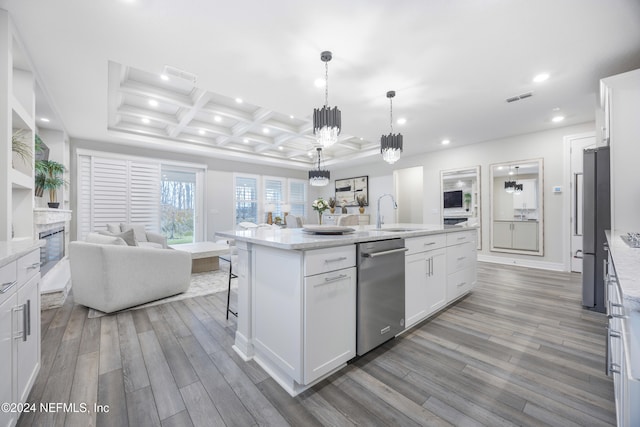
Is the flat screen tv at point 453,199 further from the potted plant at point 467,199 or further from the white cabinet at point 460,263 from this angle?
the white cabinet at point 460,263

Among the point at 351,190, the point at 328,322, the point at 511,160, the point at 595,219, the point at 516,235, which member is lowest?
the point at 328,322

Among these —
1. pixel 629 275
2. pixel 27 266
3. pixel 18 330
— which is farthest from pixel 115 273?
pixel 629 275

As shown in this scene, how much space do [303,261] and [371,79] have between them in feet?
8.00

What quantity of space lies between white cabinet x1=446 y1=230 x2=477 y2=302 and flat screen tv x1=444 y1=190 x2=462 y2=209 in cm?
274

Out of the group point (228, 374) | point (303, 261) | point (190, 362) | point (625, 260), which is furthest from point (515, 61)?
point (190, 362)

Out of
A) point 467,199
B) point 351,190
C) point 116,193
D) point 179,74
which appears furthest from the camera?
point 351,190

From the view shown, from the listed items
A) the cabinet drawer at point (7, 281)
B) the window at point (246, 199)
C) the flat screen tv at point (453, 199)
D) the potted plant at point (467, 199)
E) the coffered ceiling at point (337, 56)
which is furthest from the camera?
the window at point (246, 199)

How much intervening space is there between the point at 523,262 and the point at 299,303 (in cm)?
532

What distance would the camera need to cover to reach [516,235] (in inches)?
198

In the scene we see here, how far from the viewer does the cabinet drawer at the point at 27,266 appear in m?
1.24

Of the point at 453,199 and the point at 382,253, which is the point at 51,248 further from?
the point at 453,199

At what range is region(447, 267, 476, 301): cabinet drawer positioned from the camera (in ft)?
9.03

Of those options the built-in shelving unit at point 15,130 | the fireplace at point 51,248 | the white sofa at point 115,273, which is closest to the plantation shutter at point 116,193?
the fireplace at point 51,248

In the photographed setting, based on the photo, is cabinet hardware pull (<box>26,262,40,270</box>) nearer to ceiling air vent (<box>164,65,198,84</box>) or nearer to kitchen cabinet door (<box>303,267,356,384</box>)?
kitchen cabinet door (<box>303,267,356,384</box>)
